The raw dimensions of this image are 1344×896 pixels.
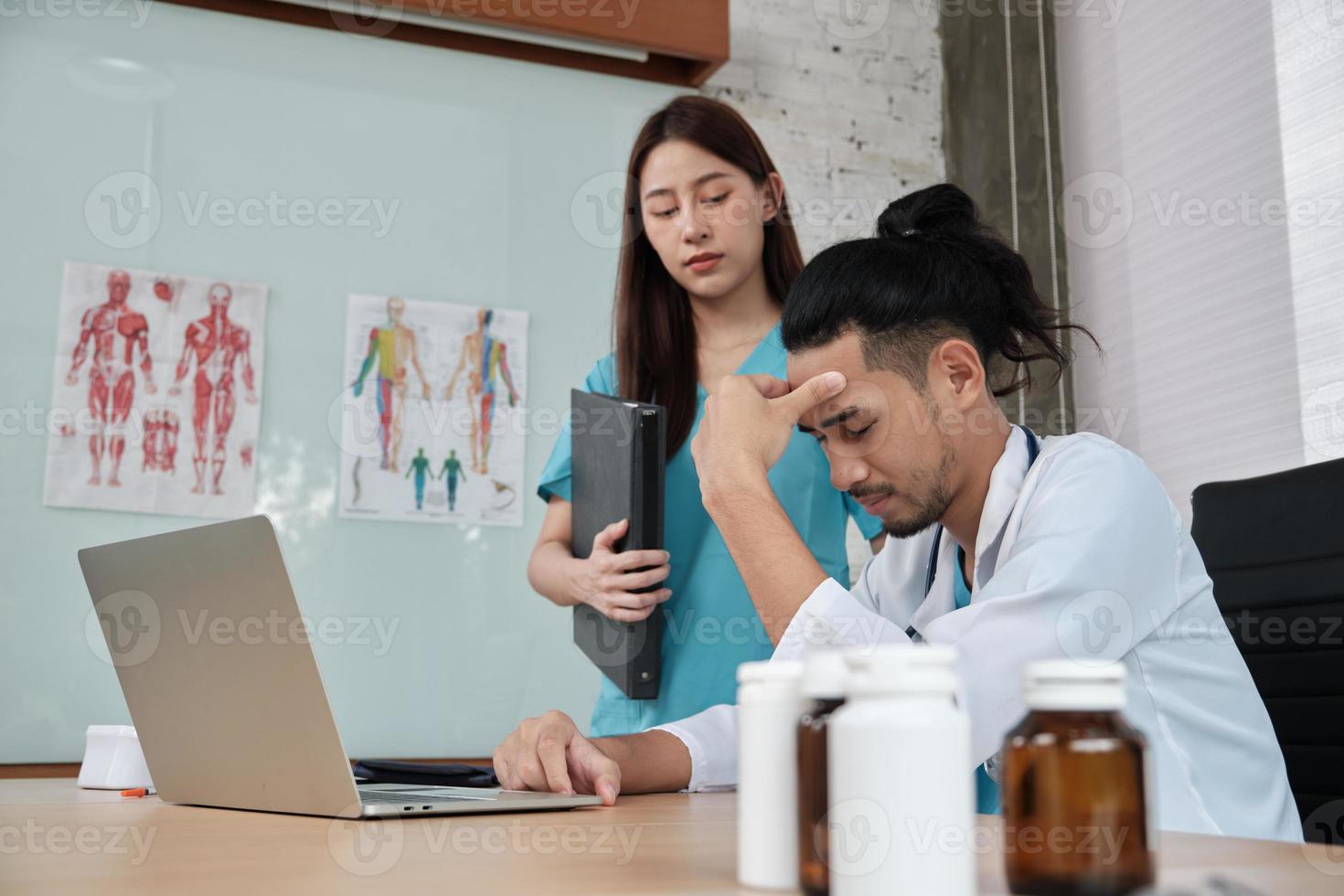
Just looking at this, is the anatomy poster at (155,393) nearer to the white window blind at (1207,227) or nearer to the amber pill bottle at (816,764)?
the white window blind at (1207,227)

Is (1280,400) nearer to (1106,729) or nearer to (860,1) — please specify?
(860,1)

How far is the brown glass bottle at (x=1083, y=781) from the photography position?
1.56 feet

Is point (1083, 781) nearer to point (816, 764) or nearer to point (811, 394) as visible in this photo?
point (816, 764)

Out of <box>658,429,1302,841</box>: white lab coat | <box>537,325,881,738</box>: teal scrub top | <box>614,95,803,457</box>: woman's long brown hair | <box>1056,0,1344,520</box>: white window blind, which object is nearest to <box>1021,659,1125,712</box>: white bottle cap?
<box>658,429,1302,841</box>: white lab coat

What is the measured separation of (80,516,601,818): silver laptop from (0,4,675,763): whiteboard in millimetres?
1687

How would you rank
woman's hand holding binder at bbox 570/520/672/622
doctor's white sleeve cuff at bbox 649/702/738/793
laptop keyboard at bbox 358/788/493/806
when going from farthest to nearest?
woman's hand holding binder at bbox 570/520/672/622, doctor's white sleeve cuff at bbox 649/702/738/793, laptop keyboard at bbox 358/788/493/806

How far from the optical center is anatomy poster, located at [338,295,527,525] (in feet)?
9.38

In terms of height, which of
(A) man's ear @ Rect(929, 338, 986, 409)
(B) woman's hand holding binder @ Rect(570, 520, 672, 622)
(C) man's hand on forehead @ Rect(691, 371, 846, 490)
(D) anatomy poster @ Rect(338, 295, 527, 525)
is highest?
(D) anatomy poster @ Rect(338, 295, 527, 525)

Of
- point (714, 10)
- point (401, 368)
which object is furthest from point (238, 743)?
point (714, 10)

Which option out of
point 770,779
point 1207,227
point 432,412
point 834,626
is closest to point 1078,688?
point 770,779

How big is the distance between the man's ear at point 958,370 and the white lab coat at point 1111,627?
9 centimetres

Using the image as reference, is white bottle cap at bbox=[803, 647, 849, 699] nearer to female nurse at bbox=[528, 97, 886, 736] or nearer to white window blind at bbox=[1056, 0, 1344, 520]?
female nurse at bbox=[528, 97, 886, 736]

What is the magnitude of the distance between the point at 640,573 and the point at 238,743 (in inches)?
28.6

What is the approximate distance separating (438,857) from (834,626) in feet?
1.35
